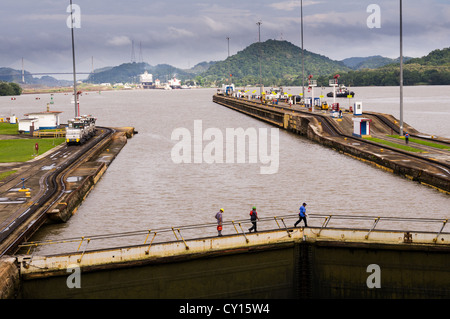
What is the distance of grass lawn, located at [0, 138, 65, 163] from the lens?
60.8 meters

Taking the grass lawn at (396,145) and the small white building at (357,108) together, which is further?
the small white building at (357,108)

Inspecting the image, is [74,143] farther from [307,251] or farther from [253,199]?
[307,251]

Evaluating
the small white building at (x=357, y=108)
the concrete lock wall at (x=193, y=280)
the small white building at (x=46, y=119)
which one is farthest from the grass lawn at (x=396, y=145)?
the small white building at (x=46, y=119)

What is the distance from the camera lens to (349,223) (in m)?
38.7

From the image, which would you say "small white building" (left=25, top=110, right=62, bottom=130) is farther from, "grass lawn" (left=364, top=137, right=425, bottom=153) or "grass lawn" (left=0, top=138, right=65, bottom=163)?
"grass lawn" (left=364, top=137, right=425, bottom=153)

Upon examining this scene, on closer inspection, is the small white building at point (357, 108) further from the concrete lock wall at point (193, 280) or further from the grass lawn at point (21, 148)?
the concrete lock wall at point (193, 280)

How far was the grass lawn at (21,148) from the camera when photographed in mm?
60781

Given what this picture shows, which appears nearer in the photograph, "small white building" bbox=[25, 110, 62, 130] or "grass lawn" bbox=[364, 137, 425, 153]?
"grass lawn" bbox=[364, 137, 425, 153]

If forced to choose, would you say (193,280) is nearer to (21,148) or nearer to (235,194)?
(235,194)

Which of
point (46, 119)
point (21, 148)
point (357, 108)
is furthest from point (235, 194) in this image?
point (46, 119)

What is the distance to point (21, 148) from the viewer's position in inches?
2761

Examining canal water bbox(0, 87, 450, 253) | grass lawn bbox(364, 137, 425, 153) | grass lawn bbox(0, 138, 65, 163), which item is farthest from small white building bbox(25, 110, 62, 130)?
→ grass lawn bbox(364, 137, 425, 153)

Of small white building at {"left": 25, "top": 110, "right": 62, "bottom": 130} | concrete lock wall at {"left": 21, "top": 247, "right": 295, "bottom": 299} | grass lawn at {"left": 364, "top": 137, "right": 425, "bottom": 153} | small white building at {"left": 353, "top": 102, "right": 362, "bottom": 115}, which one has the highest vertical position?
small white building at {"left": 353, "top": 102, "right": 362, "bottom": 115}
